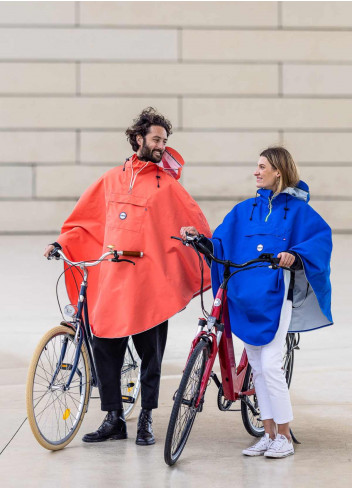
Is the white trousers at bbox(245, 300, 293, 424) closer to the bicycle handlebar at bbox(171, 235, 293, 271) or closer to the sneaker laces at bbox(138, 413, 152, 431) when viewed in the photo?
the bicycle handlebar at bbox(171, 235, 293, 271)

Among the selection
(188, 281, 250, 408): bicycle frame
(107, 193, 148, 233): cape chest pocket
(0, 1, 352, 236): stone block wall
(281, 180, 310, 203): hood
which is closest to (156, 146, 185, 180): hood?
(107, 193, 148, 233): cape chest pocket

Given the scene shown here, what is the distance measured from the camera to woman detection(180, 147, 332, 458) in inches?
183

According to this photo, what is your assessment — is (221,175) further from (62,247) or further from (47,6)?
(62,247)

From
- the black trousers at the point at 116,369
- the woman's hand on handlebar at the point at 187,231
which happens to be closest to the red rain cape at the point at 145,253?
the black trousers at the point at 116,369

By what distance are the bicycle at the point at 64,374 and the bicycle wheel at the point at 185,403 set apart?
679 millimetres

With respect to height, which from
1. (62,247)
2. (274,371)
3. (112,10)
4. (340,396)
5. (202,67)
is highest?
(112,10)

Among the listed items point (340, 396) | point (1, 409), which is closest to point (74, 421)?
point (1, 409)

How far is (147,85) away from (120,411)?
9554 mm

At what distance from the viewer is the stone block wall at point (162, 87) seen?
1395cm

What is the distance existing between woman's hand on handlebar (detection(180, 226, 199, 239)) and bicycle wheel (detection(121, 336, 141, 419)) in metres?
1.05

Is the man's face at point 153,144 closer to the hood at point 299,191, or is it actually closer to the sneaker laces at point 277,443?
the hood at point 299,191

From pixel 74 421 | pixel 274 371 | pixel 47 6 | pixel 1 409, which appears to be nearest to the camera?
pixel 274 371

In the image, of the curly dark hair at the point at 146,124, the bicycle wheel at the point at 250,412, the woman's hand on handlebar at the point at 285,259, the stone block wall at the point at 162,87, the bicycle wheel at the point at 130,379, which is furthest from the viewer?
the stone block wall at the point at 162,87

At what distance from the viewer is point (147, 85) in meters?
14.0
